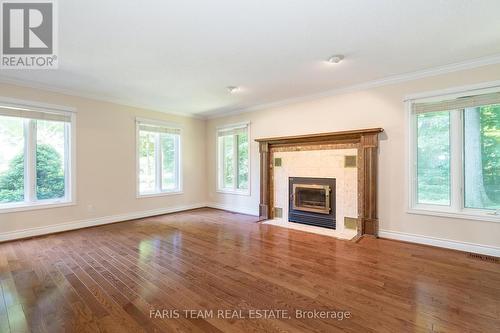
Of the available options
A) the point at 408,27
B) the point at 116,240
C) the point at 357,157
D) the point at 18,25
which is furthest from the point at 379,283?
the point at 18,25

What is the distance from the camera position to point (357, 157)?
4.20 metres

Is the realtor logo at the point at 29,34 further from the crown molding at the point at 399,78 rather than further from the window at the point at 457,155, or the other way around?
the window at the point at 457,155

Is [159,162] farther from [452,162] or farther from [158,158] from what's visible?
[452,162]

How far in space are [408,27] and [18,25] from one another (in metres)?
3.98

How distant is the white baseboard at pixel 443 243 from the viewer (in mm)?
3203

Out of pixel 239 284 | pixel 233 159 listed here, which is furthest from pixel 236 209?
pixel 239 284

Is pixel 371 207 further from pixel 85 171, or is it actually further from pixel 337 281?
pixel 85 171

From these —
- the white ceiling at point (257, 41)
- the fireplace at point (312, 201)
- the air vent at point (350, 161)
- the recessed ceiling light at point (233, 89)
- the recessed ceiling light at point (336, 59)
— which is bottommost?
the fireplace at point (312, 201)

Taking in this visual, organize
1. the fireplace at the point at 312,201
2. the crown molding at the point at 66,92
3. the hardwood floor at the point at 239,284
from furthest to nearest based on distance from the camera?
the fireplace at the point at 312,201 < the crown molding at the point at 66,92 < the hardwood floor at the point at 239,284

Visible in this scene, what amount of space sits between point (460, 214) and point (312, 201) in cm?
221

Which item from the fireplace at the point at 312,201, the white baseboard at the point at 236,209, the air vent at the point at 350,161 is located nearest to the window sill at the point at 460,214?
the air vent at the point at 350,161

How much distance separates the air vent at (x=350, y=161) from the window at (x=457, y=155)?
84 centimetres

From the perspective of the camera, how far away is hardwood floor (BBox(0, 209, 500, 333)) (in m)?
1.89

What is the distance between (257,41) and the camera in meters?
2.75
